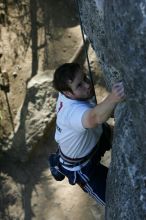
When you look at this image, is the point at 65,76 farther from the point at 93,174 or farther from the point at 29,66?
the point at 29,66

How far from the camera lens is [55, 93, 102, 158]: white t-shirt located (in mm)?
3045

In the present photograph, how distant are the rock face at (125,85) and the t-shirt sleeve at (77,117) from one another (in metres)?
0.22

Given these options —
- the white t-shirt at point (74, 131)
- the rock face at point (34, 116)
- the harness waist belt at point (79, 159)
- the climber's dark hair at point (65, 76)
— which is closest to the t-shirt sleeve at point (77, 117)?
the white t-shirt at point (74, 131)

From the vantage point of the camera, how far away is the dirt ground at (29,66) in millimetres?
5941

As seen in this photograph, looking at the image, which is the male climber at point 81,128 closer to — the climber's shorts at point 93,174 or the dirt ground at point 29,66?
the climber's shorts at point 93,174

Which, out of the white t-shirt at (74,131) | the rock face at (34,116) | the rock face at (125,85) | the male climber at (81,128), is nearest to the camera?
the rock face at (125,85)

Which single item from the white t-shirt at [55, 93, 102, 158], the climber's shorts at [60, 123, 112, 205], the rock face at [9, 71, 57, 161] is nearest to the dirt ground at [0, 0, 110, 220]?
the rock face at [9, 71, 57, 161]

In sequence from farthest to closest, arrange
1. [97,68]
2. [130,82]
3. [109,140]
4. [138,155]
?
1. [97,68]
2. [109,140]
3. [138,155]
4. [130,82]

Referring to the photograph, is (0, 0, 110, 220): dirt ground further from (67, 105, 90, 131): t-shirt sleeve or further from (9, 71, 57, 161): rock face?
(67, 105, 90, 131): t-shirt sleeve

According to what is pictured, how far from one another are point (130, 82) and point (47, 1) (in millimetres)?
3923

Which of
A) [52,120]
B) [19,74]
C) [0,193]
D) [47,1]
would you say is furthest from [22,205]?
[47,1]

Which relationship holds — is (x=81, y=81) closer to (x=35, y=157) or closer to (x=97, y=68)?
(x=97, y=68)

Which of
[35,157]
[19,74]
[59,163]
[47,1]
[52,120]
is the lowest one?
[35,157]

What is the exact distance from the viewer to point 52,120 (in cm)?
595
